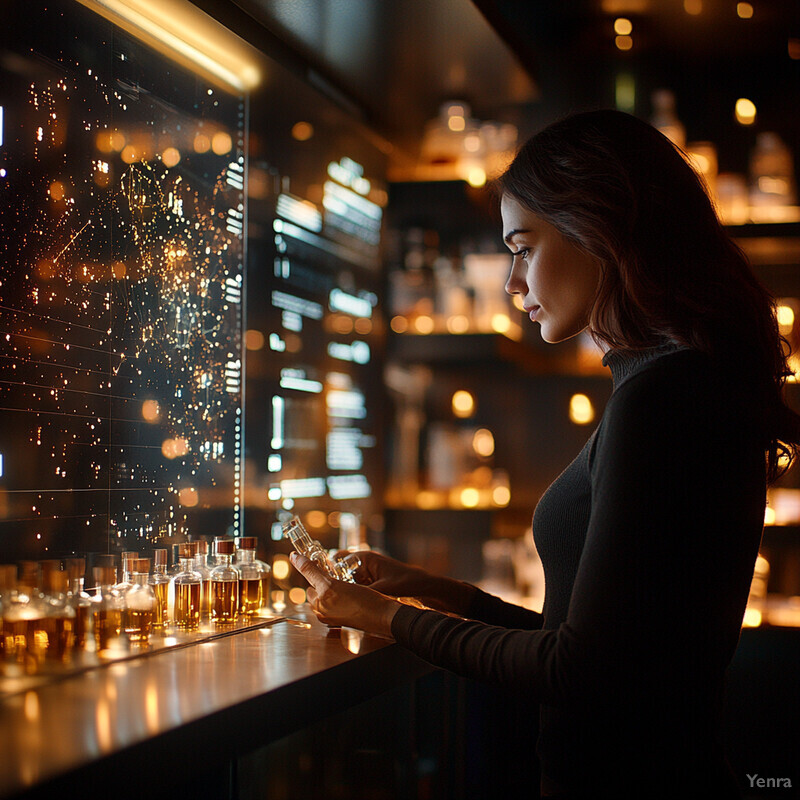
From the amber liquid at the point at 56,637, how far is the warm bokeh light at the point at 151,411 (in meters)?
0.43

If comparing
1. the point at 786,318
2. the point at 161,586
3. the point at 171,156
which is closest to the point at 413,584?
the point at 161,586

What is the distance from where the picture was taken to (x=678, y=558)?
90cm

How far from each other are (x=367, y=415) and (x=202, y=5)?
1184 millimetres

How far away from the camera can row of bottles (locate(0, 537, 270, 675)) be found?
108 cm

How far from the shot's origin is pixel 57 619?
1.11m

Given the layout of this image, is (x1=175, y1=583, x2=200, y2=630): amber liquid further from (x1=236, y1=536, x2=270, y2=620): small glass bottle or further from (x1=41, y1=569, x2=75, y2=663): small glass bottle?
(x1=41, y1=569, x2=75, y2=663): small glass bottle

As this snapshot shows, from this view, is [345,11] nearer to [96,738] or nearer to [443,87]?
[443,87]

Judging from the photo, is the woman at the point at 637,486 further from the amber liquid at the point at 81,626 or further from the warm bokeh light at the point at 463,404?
the warm bokeh light at the point at 463,404

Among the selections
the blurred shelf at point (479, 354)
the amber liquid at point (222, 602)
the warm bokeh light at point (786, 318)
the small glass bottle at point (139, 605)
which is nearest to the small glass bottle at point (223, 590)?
the amber liquid at point (222, 602)

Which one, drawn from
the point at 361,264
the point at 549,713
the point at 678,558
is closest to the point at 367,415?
the point at 361,264

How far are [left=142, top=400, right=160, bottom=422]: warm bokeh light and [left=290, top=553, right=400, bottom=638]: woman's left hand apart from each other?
0.45 metres

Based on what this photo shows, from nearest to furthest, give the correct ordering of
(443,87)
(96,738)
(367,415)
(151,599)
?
(96,738), (151,599), (443,87), (367,415)

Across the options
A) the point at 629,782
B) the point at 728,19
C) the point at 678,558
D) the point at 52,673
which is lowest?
the point at 629,782

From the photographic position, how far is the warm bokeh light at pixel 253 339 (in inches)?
70.3
